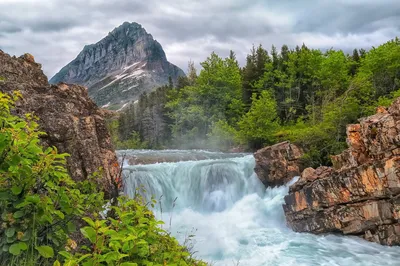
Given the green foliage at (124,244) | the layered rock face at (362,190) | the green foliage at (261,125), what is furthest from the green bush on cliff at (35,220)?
the green foliage at (261,125)

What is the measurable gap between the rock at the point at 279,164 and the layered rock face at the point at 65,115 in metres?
10.1

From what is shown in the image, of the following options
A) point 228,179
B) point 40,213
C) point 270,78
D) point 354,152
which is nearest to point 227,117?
point 270,78

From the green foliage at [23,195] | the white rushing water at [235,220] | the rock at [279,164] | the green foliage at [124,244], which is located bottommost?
the white rushing water at [235,220]

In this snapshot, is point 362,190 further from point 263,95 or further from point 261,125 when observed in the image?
point 263,95

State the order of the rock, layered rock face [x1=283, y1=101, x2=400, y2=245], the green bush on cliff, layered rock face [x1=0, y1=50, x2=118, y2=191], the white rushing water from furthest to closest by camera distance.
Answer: the rock → layered rock face [x1=283, y1=101, x2=400, y2=245] → the white rushing water → layered rock face [x1=0, y1=50, x2=118, y2=191] → the green bush on cliff

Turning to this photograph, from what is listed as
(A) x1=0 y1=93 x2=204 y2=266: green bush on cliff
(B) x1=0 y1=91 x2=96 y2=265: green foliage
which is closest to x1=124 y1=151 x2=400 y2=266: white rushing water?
(A) x1=0 y1=93 x2=204 y2=266: green bush on cliff

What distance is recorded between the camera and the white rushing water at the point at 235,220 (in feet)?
37.6

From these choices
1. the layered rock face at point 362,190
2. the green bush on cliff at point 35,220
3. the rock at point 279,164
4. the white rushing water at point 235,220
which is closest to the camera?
the green bush on cliff at point 35,220

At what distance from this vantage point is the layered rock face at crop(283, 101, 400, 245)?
466 inches

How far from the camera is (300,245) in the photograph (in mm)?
12734

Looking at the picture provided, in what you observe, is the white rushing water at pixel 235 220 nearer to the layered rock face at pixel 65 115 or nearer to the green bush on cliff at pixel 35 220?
the layered rock face at pixel 65 115

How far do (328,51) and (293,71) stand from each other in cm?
597

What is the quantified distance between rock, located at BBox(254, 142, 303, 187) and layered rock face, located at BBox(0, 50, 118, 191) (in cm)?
1006

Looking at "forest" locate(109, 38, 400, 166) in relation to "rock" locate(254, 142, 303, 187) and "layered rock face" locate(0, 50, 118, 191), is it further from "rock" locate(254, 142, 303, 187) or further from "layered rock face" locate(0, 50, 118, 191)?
"layered rock face" locate(0, 50, 118, 191)
